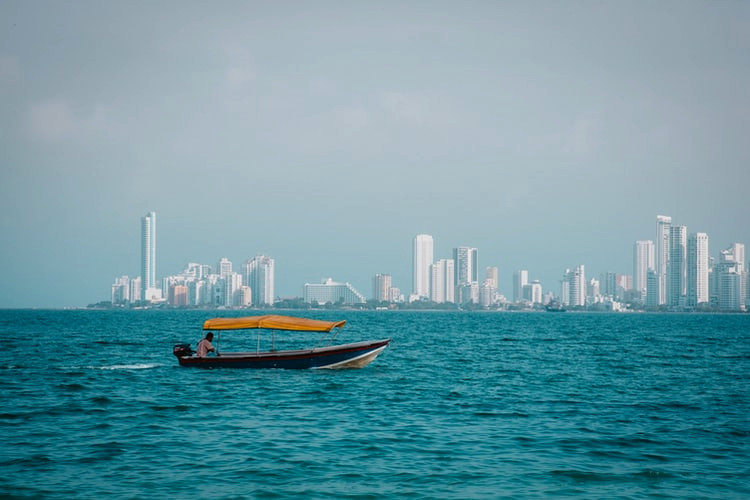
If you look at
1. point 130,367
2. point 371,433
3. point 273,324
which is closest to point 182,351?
point 130,367

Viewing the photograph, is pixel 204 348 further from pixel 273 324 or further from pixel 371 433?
pixel 371 433

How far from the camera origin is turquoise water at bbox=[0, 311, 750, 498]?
15.2 metres

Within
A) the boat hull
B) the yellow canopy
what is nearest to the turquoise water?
the boat hull

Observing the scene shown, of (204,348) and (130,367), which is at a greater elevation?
(204,348)

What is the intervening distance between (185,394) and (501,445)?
13806 millimetres

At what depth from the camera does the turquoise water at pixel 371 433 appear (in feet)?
49.9

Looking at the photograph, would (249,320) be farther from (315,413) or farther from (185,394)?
(315,413)

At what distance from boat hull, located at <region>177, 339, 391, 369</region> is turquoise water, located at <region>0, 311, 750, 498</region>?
0.74 meters

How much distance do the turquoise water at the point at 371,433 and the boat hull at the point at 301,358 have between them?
74 cm

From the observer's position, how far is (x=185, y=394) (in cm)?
2805

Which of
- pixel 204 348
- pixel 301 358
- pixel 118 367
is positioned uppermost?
pixel 204 348

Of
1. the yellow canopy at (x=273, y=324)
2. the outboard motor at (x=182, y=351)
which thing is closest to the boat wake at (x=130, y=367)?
the outboard motor at (x=182, y=351)

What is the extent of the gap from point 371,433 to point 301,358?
15.5 m

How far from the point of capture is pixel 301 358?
35562 millimetres
